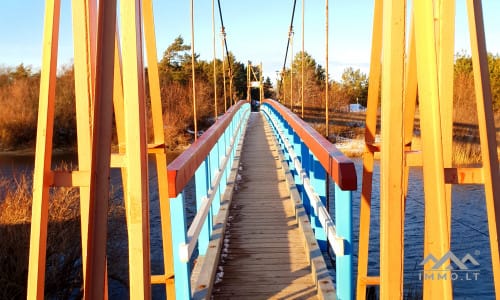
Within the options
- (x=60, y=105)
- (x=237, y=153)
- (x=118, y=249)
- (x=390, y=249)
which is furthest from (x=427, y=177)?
(x=60, y=105)

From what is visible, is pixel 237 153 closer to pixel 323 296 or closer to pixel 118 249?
pixel 118 249

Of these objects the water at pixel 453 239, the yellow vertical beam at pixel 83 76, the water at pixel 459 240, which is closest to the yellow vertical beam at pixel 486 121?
the yellow vertical beam at pixel 83 76

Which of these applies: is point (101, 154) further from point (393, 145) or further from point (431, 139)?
point (431, 139)

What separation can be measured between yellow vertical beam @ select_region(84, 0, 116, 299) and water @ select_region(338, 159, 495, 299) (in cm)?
475

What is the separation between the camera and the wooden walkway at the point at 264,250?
2.84m

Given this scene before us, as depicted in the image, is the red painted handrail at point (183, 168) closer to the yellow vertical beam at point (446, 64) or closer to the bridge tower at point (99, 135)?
the bridge tower at point (99, 135)

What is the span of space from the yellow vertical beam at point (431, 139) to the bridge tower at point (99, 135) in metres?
0.89

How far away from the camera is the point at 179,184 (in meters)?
2.00

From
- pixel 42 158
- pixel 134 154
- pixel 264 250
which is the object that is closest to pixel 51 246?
pixel 264 250

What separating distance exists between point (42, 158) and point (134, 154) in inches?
19.1

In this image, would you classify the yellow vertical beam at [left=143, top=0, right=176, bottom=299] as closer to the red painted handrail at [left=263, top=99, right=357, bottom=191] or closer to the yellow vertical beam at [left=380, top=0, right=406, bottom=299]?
the red painted handrail at [left=263, top=99, right=357, bottom=191]

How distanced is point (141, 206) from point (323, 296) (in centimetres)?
144

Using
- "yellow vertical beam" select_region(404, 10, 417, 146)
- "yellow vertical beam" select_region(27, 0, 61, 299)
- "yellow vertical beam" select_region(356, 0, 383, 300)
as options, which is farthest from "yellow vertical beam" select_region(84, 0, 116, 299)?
"yellow vertical beam" select_region(356, 0, 383, 300)

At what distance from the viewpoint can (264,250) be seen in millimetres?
3514
